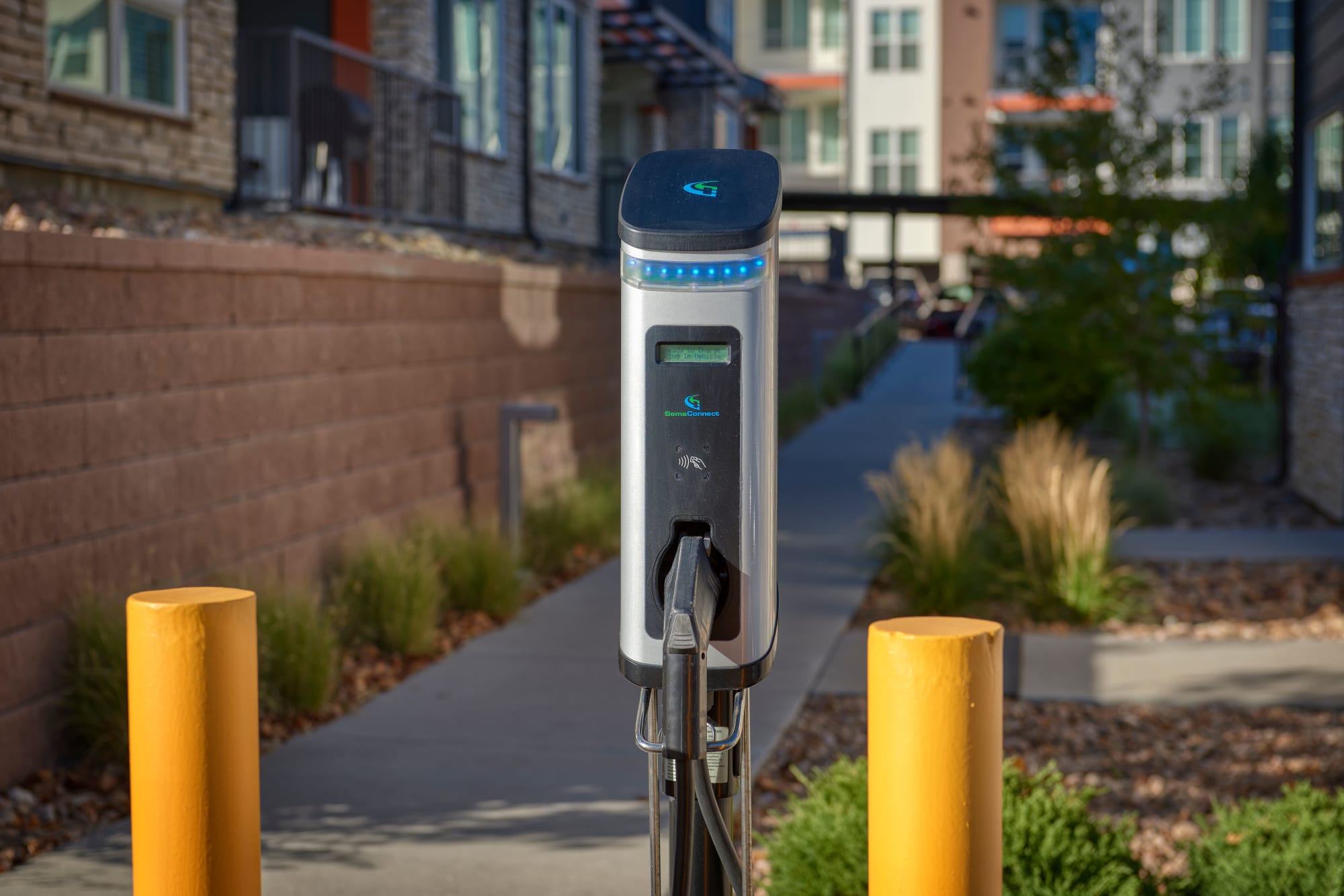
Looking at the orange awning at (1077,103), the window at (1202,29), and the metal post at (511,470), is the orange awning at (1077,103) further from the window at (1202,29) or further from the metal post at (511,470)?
the window at (1202,29)

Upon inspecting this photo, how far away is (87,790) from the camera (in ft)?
16.6

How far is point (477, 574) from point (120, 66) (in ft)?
Answer: 14.6

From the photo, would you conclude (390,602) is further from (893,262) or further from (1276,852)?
(893,262)

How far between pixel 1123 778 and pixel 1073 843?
1.95 metres

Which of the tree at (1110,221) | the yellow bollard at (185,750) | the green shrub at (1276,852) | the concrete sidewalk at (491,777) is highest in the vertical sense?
the tree at (1110,221)

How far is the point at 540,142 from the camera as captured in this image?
18562 mm

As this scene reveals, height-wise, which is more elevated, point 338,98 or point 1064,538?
point 338,98

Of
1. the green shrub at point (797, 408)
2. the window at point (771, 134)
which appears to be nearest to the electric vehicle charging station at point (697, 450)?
the green shrub at point (797, 408)

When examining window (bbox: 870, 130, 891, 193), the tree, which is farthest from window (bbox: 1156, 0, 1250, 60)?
the tree

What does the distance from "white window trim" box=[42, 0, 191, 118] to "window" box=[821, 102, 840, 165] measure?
133 ft

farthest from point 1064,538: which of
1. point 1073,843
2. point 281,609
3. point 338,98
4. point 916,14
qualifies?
point 916,14

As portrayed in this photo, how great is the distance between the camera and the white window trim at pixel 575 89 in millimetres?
18422

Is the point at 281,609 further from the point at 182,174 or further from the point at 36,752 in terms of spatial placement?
the point at 182,174

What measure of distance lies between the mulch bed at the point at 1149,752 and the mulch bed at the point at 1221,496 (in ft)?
17.8
